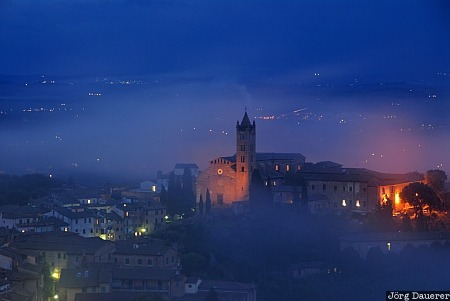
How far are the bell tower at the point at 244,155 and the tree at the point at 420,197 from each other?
13.5 feet

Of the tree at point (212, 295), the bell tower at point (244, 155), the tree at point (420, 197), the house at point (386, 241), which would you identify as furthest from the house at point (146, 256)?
the tree at point (420, 197)

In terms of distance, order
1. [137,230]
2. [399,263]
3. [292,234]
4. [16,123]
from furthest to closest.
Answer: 1. [16,123]
2. [137,230]
3. [292,234]
4. [399,263]

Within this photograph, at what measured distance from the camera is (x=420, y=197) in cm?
1719

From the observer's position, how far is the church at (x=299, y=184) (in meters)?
17.8

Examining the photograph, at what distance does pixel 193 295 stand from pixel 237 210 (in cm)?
607

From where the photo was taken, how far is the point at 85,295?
421 inches

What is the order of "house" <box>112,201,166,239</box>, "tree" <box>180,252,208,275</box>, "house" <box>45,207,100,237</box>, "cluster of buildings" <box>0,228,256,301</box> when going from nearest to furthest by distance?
"cluster of buildings" <box>0,228,256,301</box>, "tree" <box>180,252,208,275</box>, "house" <box>45,207,100,237</box>, "house" <box>112,201,166,239</box>

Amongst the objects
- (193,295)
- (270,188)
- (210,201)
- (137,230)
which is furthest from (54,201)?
Answer: (193,295)

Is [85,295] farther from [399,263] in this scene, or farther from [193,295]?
[399,263]

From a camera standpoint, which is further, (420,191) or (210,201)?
(210,201)

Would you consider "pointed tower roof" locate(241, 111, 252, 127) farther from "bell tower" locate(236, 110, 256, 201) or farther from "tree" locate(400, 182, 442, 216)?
"tree" locate(400, 182, 442, 216)

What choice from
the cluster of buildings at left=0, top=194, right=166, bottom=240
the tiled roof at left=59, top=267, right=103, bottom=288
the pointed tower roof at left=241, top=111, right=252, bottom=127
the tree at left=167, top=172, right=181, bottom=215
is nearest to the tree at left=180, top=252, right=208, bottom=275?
the tiled roof at left=59, top=267, right=103, bottom=288

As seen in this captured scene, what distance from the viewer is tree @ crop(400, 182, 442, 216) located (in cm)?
1719

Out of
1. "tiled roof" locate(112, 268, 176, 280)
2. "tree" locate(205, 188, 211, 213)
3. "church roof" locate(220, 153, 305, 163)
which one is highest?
"church roof" locate(220, 153, 305, 163)
